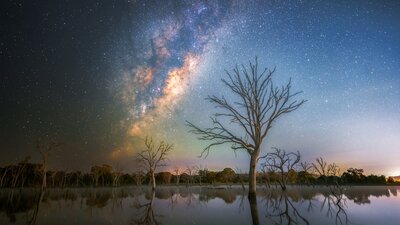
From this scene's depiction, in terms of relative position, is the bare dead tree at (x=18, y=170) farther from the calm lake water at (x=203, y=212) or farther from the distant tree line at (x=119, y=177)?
the calm lake water at (x=203, y=212)

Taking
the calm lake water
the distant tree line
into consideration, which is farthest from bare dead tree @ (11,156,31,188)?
the calm lake water


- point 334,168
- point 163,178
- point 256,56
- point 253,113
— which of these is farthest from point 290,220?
point 163,178

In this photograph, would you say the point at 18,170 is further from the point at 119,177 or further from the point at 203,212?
the point at 203,212

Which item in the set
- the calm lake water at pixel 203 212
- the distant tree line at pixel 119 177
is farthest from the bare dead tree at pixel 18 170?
the calm lake water at pixel 203 212

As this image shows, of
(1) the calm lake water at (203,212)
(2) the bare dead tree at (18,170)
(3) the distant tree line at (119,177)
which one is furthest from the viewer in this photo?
(3) the distant tree line at (119,177)

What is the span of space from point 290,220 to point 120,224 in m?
4.20

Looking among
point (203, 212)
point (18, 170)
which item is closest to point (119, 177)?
point (18, 170)

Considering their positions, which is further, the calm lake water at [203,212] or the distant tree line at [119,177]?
the distant tree line at [119,177]

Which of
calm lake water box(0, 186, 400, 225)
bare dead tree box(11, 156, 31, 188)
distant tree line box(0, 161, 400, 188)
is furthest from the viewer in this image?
distant tree line box(0, 161, 400, 188)

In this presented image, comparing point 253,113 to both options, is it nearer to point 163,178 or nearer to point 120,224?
point 120,224

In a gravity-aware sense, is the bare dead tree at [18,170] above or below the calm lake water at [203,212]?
above

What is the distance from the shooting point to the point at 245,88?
15727 mm

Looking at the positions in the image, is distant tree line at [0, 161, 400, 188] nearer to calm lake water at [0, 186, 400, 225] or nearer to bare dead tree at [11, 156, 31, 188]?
bare dead tree at [11, 156, 31, 188]

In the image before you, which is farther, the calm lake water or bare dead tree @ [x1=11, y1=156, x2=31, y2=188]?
bare dead tree @ [x1=11, y1=156, x2=31, y2=188]
